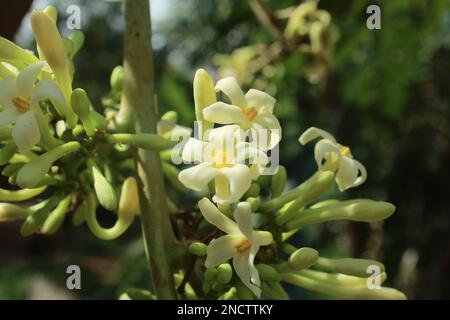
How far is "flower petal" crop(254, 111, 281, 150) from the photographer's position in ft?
3.54

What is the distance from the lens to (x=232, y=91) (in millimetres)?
1128

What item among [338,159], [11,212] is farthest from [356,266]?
[11,212]

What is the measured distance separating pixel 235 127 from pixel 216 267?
254 millimetres

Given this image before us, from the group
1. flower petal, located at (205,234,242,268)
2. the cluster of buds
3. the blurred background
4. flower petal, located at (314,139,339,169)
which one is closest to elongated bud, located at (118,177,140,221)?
the cluster of buds

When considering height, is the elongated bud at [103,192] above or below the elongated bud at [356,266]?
above

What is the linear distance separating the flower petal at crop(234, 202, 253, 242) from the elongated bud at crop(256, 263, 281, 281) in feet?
0.47

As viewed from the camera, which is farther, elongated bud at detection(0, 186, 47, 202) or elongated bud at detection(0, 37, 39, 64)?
elongated bud at detection(0, 186, 47, 202)

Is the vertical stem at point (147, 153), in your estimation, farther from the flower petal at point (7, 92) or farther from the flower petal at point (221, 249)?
the flower petal at point (7, 92)

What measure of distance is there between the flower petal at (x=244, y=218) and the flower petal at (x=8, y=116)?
1.31 feet

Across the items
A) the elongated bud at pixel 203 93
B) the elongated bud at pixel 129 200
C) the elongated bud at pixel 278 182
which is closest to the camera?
the elongated bud at pixel 203 93

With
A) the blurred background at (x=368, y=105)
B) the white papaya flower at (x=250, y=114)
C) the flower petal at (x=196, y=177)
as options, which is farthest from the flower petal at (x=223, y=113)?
the blurred background at (x=368, y=105)

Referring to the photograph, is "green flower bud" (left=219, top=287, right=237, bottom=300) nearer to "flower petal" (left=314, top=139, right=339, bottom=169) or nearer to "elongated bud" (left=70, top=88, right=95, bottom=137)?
"flower petal" (left=314, top=139, right=339, bottom=169)

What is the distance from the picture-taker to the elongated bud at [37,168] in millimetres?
1086

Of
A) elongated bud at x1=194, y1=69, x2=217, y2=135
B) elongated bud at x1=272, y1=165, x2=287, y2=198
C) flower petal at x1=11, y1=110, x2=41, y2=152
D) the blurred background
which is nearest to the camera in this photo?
flower petal at x1=11, y1=110, x2=41, y2=152
